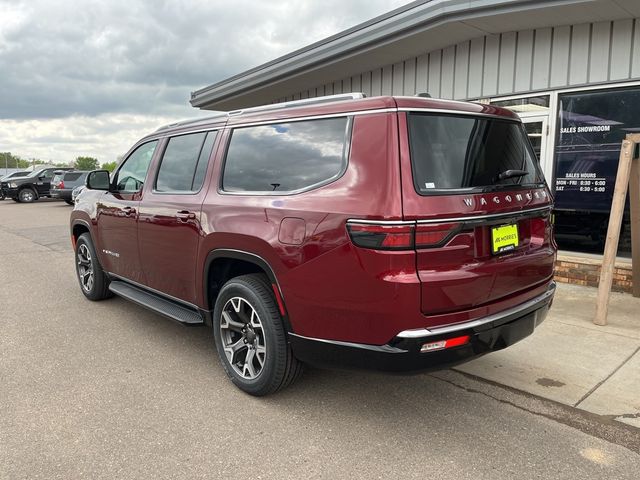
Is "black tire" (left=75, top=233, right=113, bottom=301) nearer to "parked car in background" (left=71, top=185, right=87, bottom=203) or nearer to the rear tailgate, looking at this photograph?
"parked car in background" (left=71, top=185, right=87, bottom=203)

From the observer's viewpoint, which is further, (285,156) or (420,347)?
(285,156)

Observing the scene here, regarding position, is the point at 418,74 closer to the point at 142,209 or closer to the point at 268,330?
the point at 142,209

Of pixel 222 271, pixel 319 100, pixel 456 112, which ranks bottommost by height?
pixel 222 271

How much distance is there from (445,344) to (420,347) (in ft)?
0.50

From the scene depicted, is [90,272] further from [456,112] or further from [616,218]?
[616,218]

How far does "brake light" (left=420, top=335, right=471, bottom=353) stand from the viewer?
8.65 feet

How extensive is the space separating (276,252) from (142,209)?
1.97 meters

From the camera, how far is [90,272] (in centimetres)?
591

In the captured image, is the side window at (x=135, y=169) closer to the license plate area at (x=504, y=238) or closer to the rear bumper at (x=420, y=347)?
the rear bumper at (x=420, y=347)

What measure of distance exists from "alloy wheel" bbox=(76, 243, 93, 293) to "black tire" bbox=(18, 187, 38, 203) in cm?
2277

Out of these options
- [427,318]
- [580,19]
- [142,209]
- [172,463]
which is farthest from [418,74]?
[172,463]

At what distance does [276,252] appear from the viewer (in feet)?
10.1

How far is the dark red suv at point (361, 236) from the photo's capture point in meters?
2.63

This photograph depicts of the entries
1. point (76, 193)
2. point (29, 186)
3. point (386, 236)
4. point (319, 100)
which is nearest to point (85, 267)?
point (319, 100)
